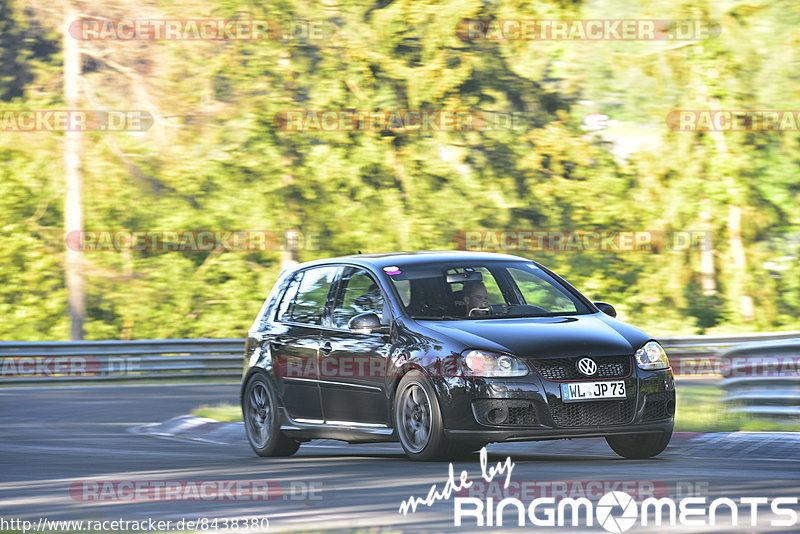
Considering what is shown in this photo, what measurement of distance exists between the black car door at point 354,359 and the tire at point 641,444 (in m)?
1.73

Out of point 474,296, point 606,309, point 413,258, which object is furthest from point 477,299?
point 606,309

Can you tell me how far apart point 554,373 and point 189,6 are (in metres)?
26.0

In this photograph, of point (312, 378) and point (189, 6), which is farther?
point (189, 6)

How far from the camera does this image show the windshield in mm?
11258

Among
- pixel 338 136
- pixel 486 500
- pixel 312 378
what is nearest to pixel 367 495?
pixel 486 500

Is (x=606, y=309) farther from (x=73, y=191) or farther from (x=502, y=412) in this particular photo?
(x=73, y=191)

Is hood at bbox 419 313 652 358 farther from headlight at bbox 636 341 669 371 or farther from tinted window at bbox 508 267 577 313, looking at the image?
tinted window at bbox 508 267 577 313

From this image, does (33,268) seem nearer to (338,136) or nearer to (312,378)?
(338,136)

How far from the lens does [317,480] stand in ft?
32.5

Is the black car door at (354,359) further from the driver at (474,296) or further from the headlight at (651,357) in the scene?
the headlight at (651,357)

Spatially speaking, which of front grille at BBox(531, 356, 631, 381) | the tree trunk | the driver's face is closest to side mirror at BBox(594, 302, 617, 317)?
the driver's face

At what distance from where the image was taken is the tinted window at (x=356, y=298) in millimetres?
11531

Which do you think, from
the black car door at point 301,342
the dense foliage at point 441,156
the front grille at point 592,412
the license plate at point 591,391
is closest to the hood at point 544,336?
the license plate at point 591,391

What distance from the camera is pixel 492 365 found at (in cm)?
1025
